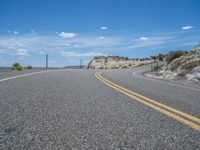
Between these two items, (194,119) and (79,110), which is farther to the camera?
(79,110)

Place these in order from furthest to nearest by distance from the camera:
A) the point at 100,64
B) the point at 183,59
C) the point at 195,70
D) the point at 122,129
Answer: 1. the point at 100,64
2. the point at 183,59
3. the point at 195,70
4. the point at 122,129

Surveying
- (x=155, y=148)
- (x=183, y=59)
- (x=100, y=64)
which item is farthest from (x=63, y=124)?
(x=100, y=64)

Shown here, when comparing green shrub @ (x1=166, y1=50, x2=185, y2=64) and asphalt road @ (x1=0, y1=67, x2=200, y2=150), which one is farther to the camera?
green shrub @ (x1=166, y1=50, x2=185, y2=64)

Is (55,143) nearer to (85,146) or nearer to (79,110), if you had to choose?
(85,146)

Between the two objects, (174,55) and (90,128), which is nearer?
(90,128)

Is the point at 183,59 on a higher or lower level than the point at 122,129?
higher

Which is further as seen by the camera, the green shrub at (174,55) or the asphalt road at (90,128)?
the green shrub at (174,55)

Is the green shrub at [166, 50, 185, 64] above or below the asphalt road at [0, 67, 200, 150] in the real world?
above

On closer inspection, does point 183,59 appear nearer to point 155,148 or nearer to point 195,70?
point 195,70

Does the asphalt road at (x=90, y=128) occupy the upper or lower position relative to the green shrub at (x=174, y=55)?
lower

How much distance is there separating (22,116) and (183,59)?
1930cm

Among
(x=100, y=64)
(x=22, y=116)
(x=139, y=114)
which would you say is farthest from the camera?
(x=100, y=64)

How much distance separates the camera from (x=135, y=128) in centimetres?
334

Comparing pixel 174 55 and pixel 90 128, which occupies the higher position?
pixel 174 55
